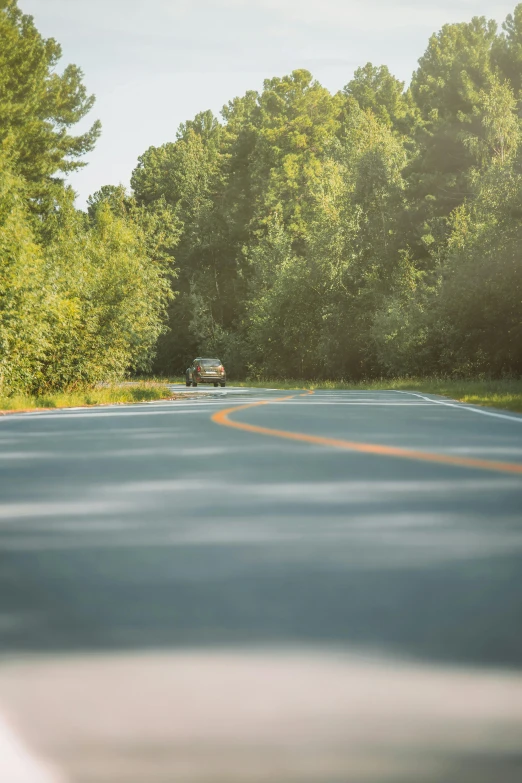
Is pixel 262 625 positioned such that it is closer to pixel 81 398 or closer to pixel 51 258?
pixel 81 398

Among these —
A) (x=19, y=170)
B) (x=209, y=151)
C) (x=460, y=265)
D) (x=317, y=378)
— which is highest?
(x=209, y=151)

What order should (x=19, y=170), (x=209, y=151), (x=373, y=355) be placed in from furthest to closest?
(x=209, y=151)
(x=373, y=355)
(x=19, y=170)

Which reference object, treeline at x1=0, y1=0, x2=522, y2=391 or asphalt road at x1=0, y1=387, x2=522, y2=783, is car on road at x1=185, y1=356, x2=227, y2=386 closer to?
treeline at x1=0, y1=0, x2=522, y2=391

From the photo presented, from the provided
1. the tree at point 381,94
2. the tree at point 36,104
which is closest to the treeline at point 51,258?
the tree at point 36,104

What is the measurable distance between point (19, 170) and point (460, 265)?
1988 cm

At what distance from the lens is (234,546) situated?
834 centimetres

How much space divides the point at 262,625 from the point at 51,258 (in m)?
44.3

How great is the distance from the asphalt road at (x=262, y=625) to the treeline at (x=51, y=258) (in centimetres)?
2199

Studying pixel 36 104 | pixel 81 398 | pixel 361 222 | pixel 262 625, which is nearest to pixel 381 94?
pixel 361 222

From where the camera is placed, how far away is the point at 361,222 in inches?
3147

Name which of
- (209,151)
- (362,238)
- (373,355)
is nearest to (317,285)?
(362,238)

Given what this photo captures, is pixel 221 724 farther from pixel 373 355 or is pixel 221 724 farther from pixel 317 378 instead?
pixel 317 378

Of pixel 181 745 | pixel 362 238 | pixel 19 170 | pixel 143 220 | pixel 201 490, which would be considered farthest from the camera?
pixel 143 220

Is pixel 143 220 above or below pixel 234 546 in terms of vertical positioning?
above
